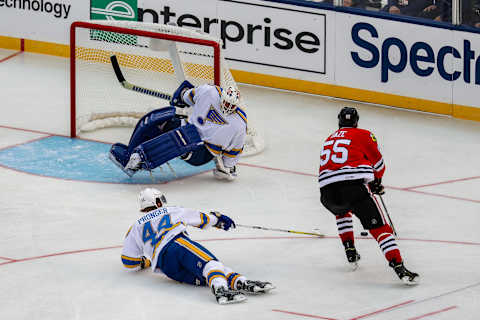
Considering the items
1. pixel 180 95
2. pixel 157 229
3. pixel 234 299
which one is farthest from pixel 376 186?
pixel 180 95

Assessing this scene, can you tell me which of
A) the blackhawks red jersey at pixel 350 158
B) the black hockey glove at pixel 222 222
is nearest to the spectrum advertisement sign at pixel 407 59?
the blackhawks red jersey at pixel 350 158

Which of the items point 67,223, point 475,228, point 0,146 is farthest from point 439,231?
point 0,146

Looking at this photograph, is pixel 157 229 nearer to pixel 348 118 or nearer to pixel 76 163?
pixel 348 118

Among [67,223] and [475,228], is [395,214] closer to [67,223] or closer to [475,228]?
[475,228]

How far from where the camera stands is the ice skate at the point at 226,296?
8055 mm

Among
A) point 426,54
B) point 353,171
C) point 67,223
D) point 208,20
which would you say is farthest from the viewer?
point 208,20

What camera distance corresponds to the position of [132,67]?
1324cm

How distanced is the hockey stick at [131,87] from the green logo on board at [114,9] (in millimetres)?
2033

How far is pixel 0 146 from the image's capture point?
12.3m

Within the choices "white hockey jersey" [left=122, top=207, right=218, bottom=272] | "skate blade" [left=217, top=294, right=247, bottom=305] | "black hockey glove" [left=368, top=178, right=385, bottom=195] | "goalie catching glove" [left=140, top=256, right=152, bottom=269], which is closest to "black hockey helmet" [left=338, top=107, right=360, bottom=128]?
"black hockey glove" [left=368, top=178, right=385, bottom=195]

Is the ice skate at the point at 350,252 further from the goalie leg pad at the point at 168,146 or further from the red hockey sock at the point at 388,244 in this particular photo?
the goalie leg pad at the point at 168,146

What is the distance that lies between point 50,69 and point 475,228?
6.98 m

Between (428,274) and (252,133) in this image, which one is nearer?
(428,274)

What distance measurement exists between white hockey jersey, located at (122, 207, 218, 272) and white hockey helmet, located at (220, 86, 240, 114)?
2657 mm
